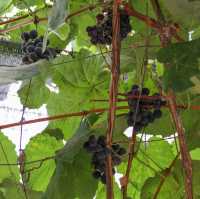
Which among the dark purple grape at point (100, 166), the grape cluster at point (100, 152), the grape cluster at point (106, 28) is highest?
the grape cluster at point (106, 28)

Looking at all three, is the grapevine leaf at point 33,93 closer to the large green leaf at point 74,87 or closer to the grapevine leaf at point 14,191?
the large green leaf at point 74,87

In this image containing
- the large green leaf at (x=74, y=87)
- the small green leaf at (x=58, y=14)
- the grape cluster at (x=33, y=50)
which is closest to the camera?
the small green leaf at (x=58, y=14)

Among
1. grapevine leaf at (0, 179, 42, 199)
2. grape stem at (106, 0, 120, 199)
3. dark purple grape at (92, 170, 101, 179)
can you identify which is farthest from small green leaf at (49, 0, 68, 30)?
grapevine leaf at (0, 179, 42, 199)

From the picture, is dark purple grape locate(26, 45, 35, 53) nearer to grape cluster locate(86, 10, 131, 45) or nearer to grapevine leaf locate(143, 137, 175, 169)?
grape cluster locate(86, 10, 131, 45)

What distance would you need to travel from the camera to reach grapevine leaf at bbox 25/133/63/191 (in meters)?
0.80

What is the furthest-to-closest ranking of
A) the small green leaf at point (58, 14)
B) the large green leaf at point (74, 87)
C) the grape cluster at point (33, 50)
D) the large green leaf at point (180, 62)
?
the large green leaf at point (74, 87), the grape cluster at point (33, 50), the large green leaf at point (180, 62), the small green leaf at point (58, 14)

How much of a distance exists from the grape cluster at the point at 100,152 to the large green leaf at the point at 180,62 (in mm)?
101

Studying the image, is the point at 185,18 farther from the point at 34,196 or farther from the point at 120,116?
the point at 34,196

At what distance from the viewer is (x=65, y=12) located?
458 millimetres

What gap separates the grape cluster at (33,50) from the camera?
2.21 ft

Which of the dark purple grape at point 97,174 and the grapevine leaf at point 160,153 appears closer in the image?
the dark purple grape at point 97,174

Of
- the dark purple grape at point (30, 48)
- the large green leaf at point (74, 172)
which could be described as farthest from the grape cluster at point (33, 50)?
the large green leaf at point (74, 172)

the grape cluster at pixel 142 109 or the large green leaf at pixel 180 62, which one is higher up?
the large green leaf at pixel 180 62

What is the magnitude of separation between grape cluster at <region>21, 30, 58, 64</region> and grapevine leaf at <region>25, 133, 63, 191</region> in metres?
0.14
